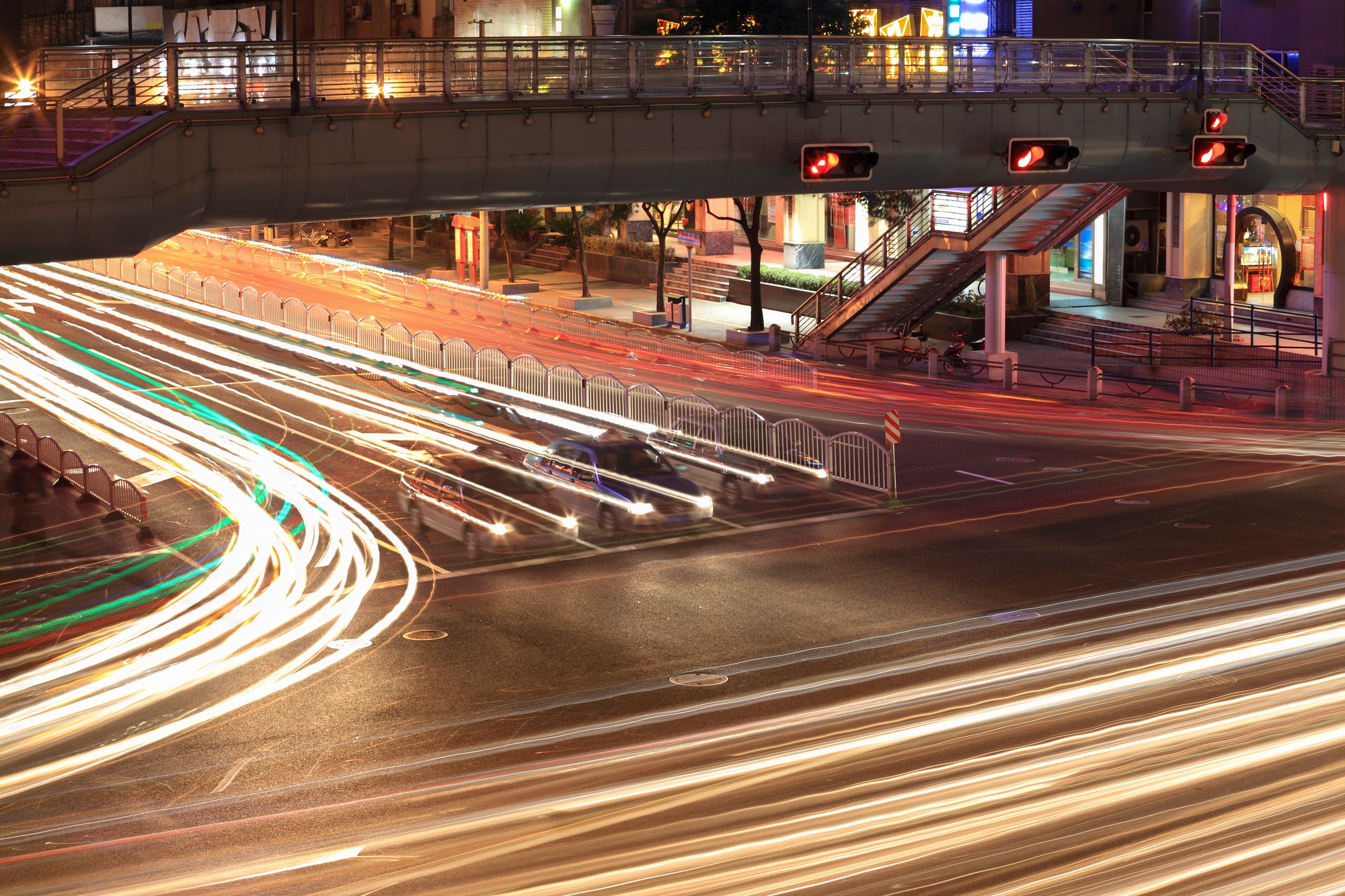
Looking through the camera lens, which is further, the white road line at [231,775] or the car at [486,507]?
the car at [486,507]

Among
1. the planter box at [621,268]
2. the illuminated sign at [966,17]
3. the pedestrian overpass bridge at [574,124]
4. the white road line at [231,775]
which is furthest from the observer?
the planter box at [621,268]

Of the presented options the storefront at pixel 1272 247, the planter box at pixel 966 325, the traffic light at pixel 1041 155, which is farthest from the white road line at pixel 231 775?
the storefront at pixel 1272 247

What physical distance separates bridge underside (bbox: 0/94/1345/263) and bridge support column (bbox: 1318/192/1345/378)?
137 inches

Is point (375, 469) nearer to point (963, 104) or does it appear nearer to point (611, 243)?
point (963, 104)

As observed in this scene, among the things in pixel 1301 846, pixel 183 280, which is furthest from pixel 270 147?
pixel 183 280

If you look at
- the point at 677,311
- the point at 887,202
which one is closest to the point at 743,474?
the point at 677,311

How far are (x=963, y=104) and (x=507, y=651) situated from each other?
15.1 metres

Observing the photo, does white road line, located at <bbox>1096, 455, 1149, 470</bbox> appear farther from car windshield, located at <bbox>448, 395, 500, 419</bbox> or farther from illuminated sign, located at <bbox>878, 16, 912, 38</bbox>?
illuminated sign, located at <bbox>878, 16, 912, 38</bbox>

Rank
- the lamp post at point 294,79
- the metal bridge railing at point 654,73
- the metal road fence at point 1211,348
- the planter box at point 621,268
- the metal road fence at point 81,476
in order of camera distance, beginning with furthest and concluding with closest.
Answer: the planter box at point 621,268
the metal road fence at point 1211,348
the metal road fence at point 81,476
the metal bridge railing at point 654,73
the lamp post at point 294,79

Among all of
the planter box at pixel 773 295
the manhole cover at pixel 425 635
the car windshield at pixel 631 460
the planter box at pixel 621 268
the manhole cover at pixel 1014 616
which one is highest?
the planter box at pixel 621 268

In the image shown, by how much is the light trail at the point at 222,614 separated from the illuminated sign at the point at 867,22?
3073cm

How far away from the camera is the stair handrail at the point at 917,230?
38188 millimetres

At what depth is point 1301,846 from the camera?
1214 cm

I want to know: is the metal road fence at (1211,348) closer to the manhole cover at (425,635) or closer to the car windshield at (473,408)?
the car windshield at (473,408)
